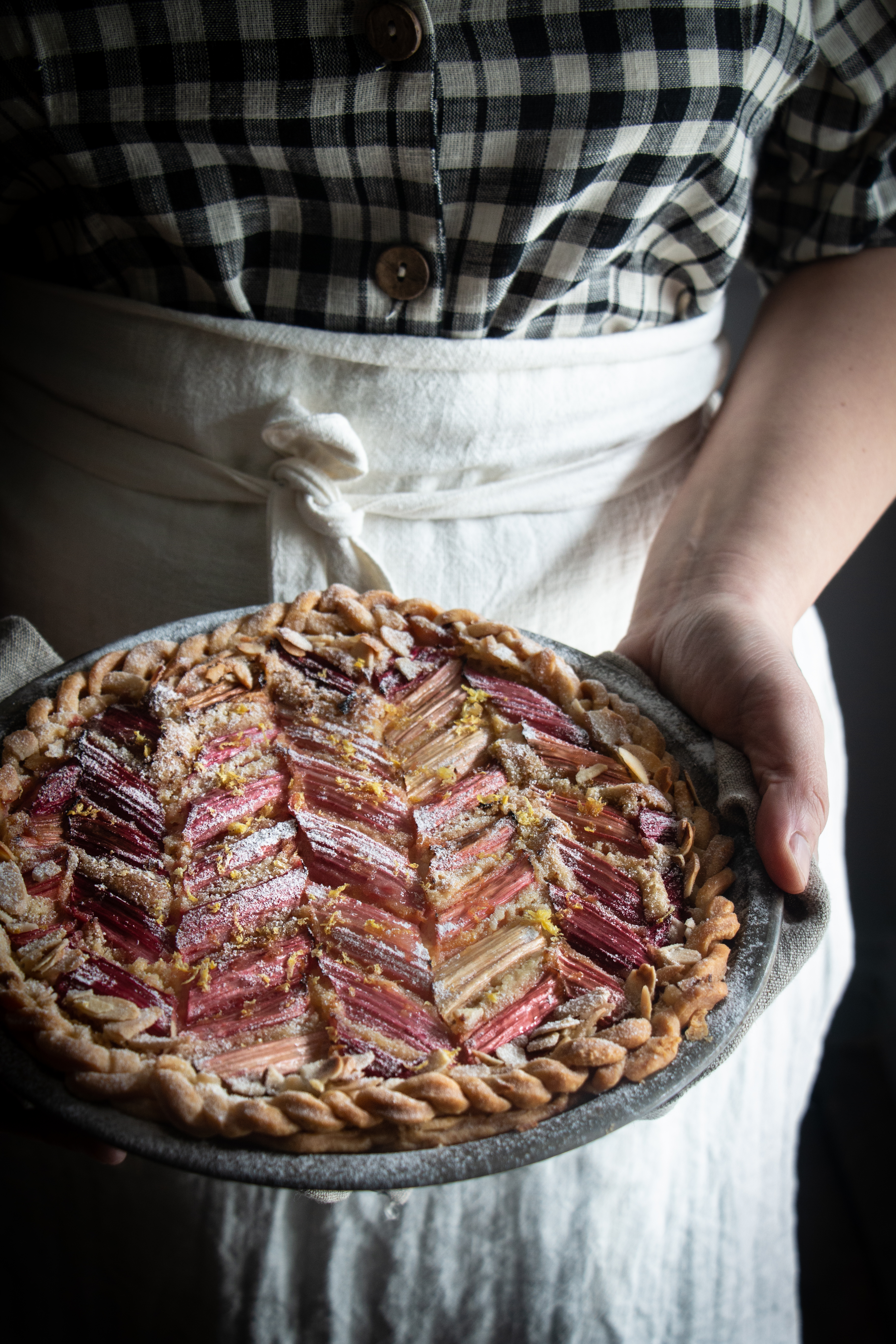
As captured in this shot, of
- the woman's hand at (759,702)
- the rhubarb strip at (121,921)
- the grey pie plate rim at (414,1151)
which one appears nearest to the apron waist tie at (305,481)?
the woman's hand at (759,702)

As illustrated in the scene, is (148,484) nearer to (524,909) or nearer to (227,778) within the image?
(227,778)

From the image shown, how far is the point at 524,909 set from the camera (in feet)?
3.41

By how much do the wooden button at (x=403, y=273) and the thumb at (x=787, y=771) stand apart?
2.30 ft

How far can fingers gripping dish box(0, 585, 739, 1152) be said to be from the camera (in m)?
0.86

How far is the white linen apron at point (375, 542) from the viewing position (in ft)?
4.35

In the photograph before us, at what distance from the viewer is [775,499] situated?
141cm

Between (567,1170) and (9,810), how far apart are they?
972 mm

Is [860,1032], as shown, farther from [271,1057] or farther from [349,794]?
[271,1057]

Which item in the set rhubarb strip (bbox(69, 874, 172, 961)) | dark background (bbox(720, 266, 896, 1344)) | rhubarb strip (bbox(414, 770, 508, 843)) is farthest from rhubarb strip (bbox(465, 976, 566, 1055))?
dark background (bbox(720, 266, 896, 1344))

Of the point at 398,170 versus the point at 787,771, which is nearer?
the point at 787,771

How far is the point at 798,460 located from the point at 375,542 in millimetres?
674

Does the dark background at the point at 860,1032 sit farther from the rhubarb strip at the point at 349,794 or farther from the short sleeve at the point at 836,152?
the rhubarb strip at the point at 349,794

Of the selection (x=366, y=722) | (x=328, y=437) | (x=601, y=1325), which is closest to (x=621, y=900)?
(x=366, y=722)

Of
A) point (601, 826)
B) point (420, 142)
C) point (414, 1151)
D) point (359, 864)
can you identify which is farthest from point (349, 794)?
point (420, 142)
